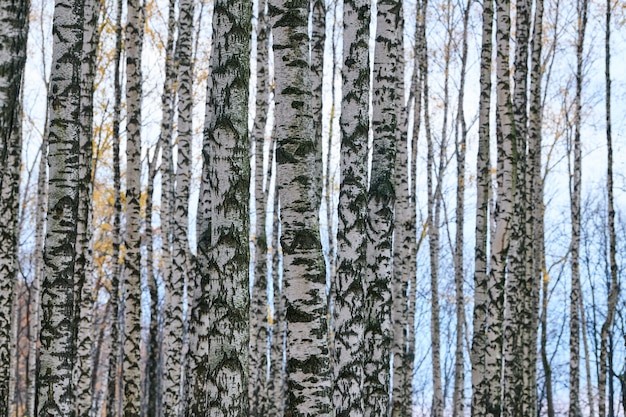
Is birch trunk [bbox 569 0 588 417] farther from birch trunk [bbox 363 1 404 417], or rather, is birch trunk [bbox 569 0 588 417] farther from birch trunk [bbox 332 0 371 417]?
birch trunk [bbox 332 0 371 417]

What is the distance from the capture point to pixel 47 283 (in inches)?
243

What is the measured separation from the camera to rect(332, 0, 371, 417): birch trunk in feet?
21.8

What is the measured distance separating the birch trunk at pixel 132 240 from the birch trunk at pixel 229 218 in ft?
18.1

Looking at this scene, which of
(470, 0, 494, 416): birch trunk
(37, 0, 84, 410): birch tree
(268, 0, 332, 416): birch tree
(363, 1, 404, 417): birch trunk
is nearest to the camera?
(268, 0, 332, 416): birch tree

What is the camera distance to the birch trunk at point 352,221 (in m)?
6.64

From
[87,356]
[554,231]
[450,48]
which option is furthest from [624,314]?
[87,356]

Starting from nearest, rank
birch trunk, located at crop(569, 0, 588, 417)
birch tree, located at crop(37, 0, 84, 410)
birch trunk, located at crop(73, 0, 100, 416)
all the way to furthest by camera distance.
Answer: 1. birch tree, located at crop(37, 0, 84, 410)
2. birch trunk, located at crop(73, 0, 100, 416)
3. birch trunk, located at crop(569, 0, 588, 417)

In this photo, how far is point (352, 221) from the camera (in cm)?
684

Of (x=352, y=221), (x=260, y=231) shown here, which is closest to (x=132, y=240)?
(x=260, y=231)

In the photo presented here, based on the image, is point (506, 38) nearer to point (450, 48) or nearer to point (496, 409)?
point (496, 409)

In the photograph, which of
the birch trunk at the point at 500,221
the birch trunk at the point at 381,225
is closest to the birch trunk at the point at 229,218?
the birch trunk at the point at 381,225

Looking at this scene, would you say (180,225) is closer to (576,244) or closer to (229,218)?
(229,218)

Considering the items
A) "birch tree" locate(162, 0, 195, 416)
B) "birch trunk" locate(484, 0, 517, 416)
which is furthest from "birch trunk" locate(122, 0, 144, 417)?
"birch trunk" locate(484, 0, 517, 416)

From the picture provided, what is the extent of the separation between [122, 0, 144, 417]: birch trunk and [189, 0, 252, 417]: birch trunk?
18.1 feet
